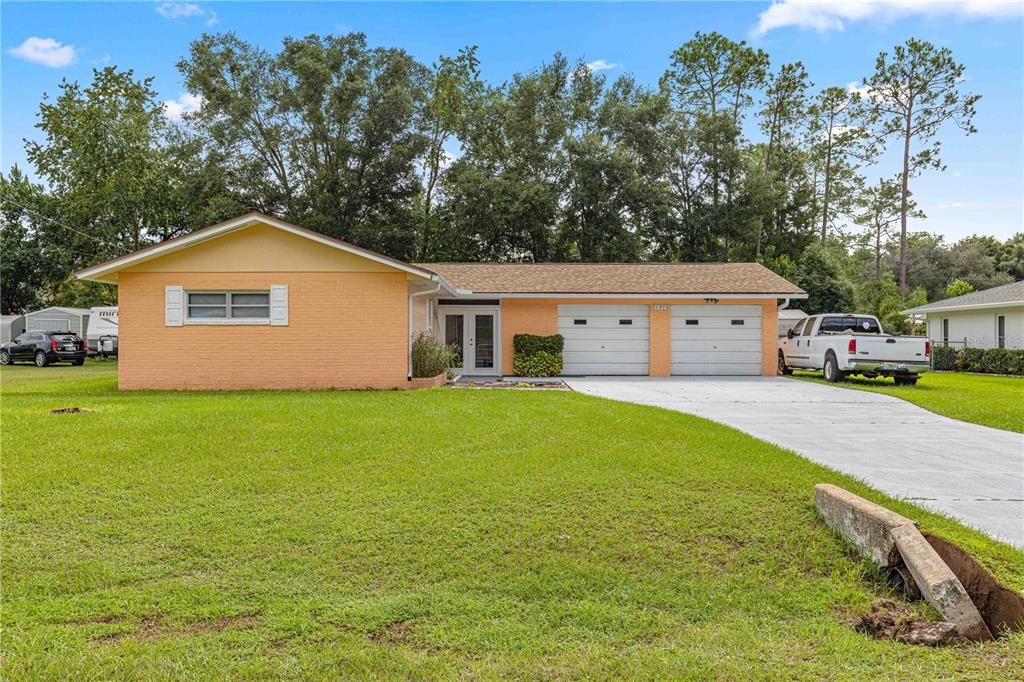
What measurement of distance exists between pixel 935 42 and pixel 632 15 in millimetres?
28784

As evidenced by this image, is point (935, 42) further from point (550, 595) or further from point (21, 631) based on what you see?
point (21, 631)

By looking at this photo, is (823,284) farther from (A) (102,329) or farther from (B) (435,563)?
(A) (102,329)

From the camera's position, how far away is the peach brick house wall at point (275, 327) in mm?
14438

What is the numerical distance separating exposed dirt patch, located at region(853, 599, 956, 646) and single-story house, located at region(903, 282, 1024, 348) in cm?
2452

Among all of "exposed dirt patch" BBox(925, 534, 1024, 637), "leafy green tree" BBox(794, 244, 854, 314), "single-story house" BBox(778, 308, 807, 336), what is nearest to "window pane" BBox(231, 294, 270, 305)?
"exposed dirt patch" BBox(925, 534, 1024, 637)

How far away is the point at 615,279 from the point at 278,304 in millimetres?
11226

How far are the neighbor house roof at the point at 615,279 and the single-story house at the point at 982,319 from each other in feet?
30.4

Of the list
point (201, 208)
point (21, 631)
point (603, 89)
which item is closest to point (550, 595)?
point (21, 631)

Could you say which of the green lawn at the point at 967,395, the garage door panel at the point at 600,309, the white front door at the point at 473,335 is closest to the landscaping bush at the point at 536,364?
the white front door at the point at 473,335

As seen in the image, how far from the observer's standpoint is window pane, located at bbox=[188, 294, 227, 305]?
1462 centimetres

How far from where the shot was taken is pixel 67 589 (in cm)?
401

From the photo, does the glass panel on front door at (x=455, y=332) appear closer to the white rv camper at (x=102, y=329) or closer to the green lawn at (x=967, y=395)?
the green lawn at (x=967, y=395)

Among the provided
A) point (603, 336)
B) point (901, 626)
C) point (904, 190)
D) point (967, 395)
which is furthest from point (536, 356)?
point (904, 190)

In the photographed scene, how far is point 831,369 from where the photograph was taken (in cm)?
1797
